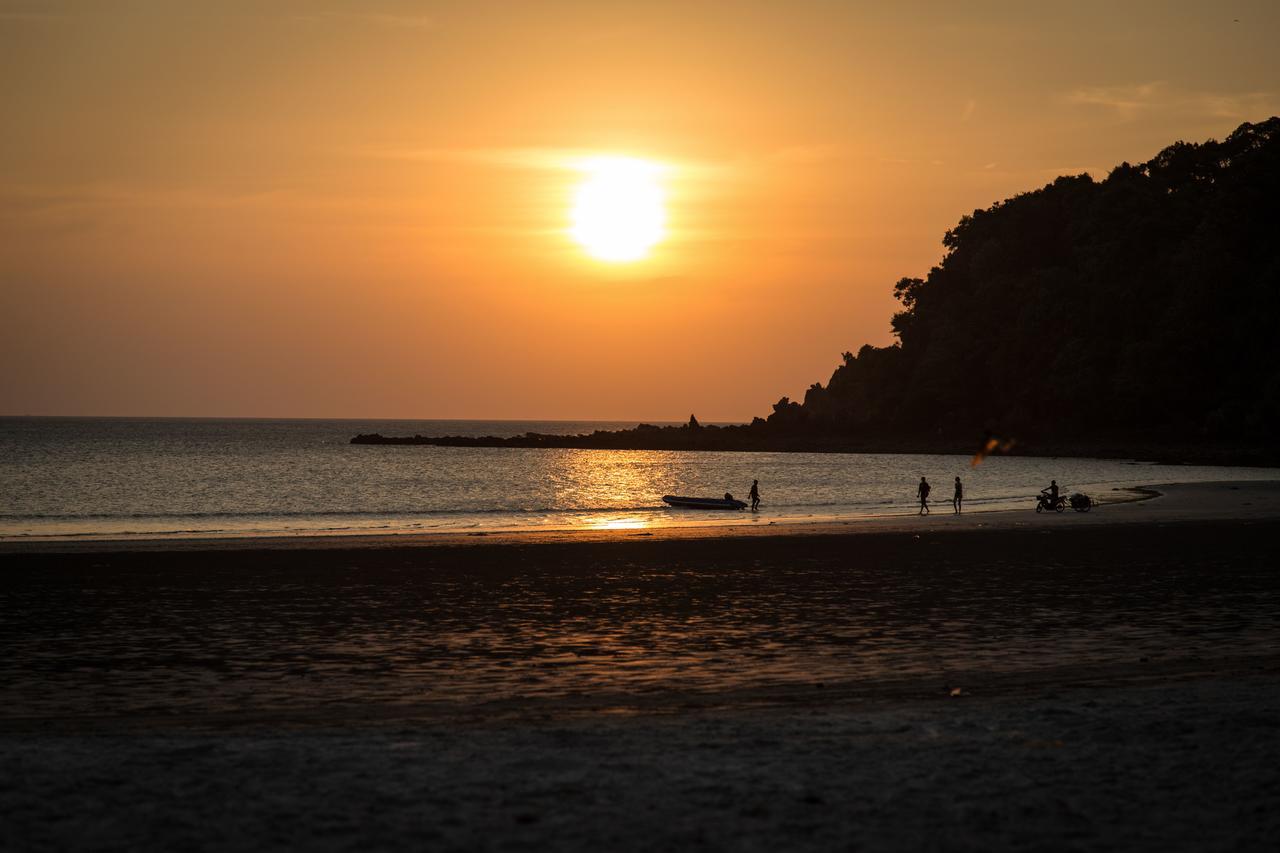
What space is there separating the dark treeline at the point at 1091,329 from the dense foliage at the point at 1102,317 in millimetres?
218

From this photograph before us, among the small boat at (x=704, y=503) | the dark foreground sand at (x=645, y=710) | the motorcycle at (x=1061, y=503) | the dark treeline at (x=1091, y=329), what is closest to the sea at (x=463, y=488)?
the small boat at (x=704, y=503)

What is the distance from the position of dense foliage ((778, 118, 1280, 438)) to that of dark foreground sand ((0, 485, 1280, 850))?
12083 cm

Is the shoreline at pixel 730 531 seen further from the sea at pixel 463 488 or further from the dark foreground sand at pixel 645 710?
the dark foreground sand at pixel 645 710

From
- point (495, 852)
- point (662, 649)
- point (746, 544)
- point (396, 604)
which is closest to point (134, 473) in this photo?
point (746, 544)

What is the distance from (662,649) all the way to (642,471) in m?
112

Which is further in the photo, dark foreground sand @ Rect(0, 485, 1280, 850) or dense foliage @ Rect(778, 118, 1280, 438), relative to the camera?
dense foliage @ Rect(778, 118, 1280, 438)

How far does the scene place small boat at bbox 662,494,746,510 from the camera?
6203cm

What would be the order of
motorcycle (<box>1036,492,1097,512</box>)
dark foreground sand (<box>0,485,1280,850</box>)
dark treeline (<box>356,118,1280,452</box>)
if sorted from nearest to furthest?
1. dark foreground sand (<box>0,485,1280,850</box>)
2. motorcycle (<box>1036,492,1097,512</box>)
3. dark treeline (<box>356,118,1280,452</box>)

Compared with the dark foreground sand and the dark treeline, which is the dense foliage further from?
the dark foreground sand

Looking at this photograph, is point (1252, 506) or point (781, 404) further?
point (781, 404)

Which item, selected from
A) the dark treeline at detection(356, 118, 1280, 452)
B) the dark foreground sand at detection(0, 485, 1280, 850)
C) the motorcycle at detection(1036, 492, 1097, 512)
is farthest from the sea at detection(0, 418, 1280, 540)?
the dark foreground sand at detection(0, 485, 1280, 850)

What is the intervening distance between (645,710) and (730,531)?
30967 mm

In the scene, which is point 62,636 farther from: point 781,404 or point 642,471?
point 781,404

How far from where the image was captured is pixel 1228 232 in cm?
13438
